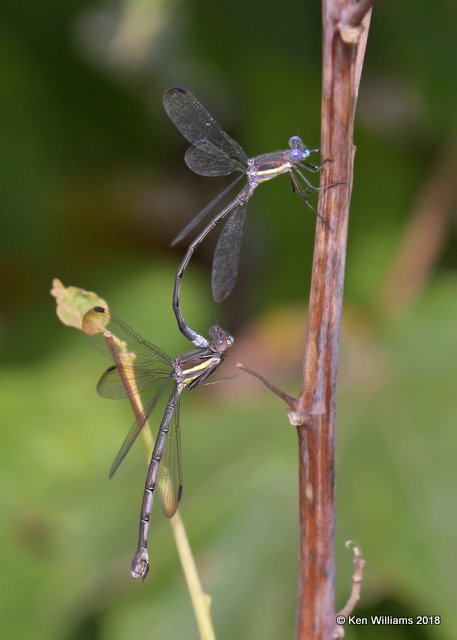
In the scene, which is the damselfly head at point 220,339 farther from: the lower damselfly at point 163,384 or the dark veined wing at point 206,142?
the dark veined wing at point 206,142

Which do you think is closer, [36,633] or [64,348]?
[36,633]

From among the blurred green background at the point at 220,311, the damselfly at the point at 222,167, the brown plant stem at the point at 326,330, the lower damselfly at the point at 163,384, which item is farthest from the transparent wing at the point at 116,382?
the brown plant stem at the point at 326,330

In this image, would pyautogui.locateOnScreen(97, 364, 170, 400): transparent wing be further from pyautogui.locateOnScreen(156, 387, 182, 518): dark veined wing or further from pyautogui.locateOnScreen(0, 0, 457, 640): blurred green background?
pyautogui.locateOnScreen(0, 0, 457, 640): blurred green background

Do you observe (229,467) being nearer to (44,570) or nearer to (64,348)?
(44,570)

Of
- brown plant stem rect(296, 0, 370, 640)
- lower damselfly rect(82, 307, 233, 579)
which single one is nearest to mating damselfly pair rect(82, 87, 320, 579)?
lower damselfly rect(82, 307, 233, 579)

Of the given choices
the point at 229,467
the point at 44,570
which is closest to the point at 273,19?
the point at 229,467
